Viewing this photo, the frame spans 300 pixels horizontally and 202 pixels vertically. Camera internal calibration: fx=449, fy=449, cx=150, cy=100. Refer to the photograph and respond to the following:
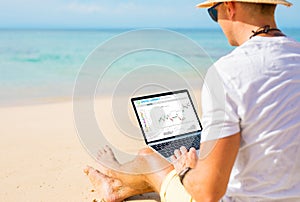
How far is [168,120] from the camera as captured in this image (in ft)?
8.96

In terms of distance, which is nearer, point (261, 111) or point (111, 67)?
point (261, 111)

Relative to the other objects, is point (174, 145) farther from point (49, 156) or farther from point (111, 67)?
point (49, 156)

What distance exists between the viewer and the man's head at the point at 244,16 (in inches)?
65.6

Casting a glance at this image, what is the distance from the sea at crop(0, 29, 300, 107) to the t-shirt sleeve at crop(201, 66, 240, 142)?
1.60 ft

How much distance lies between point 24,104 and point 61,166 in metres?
3.17

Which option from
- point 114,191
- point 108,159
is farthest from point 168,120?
point 114,191

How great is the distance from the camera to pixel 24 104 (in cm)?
663

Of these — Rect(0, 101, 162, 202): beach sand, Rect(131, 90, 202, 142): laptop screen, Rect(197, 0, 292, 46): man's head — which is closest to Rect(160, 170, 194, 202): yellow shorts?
Rect(131, 90, 202, 142): laptop screen

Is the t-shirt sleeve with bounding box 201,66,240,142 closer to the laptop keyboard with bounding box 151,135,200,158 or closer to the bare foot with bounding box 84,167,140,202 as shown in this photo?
the laptop keyboard with bounding box 151,135,200,158

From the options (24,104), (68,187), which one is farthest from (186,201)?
(24,104)

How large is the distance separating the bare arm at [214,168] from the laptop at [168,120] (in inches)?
34.7

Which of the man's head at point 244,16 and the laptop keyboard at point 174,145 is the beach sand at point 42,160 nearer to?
the laptop keyboard at point 174,145

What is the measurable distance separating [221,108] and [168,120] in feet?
3.90

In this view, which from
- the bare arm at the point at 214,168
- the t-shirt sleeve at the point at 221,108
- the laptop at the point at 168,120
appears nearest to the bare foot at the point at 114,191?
the laptop at the point at 168,120
